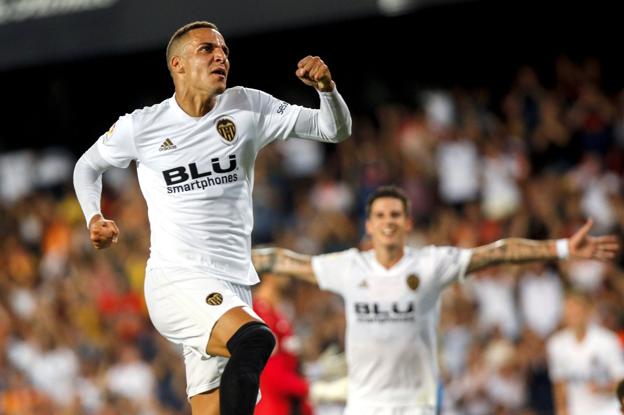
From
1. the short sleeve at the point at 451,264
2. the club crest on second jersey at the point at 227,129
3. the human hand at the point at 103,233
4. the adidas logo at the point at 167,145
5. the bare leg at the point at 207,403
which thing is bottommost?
the bare leg at the point at 207,403

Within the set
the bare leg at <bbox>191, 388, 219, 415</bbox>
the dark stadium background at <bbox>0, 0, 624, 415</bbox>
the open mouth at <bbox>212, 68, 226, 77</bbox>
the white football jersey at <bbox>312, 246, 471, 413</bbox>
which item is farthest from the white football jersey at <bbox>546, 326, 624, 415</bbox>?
the open mouth at <bbox>212, 68, 226, 77</bbox>

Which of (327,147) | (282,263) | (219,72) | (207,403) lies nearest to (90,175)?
(219,72)

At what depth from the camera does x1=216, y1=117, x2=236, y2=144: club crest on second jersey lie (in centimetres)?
516

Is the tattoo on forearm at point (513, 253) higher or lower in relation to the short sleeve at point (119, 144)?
lower

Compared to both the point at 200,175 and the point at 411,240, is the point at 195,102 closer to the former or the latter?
the point at 200,175

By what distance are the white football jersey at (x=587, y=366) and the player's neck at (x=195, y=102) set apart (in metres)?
4.39

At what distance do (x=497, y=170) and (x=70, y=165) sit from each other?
289 inches

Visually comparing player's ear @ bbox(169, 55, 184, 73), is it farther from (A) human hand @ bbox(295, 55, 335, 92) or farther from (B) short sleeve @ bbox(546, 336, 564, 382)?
(B) short sleeve @ bbox(546, 336, 564, 382)

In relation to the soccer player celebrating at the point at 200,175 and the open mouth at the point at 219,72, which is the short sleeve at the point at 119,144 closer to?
the soccer player celebrating at the point at 200,175

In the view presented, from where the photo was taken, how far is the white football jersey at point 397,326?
6.66m

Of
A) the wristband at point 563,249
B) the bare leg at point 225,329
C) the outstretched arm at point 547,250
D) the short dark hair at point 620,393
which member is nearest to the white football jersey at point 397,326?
the outstretched arm at point 547,250

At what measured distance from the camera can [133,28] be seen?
1279cm

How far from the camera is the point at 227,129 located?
517cm

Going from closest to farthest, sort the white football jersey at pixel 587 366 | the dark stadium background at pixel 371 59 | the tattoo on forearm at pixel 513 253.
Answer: the tattoo on forearm at pixel 513 253, the white football jersey at pixel 587 366, the dark stadium background at pixel 371 59
